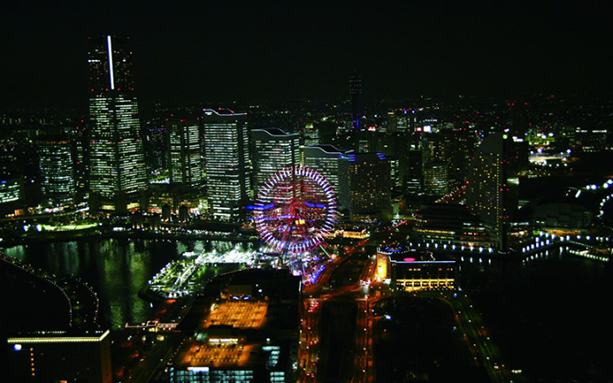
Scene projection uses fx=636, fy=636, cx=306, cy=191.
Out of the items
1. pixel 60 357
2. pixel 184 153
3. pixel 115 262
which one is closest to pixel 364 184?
pixel 115 262

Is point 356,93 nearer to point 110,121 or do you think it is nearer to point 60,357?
point 110,121

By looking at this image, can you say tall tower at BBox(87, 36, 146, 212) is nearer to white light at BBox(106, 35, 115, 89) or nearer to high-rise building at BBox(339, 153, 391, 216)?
white light at BBox(106, 35, 115, 89)

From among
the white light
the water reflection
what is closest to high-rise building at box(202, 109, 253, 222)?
the water reflection

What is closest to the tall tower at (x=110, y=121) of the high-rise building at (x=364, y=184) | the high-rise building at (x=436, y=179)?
the high-rise building at (x=364, y=184)

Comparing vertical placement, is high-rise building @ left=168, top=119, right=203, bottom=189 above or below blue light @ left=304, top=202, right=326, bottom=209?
above

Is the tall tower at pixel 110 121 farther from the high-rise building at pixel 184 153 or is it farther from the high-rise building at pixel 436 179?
the high-rise building at pixel 436 179

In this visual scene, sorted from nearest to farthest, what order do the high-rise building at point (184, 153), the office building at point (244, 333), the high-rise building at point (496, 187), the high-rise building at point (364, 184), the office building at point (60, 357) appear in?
the office building at point (244, 333), the office building at point (60, 357), the high-rise building at point (496, 187), the high-rise building at point (364, 184), the high-rise building at point (184, 153)
